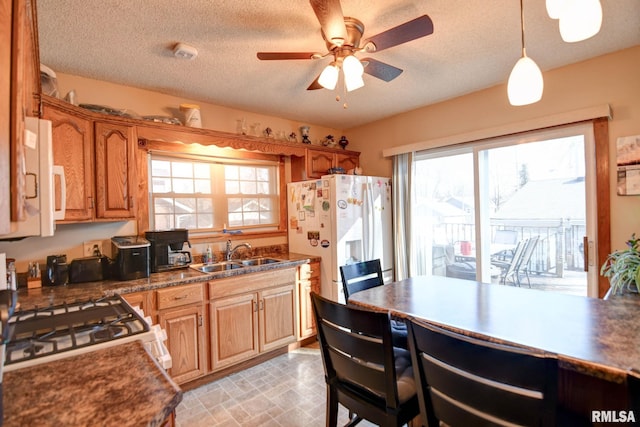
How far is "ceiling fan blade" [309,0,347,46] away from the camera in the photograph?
1330 mm

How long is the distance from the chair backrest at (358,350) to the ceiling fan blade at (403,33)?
4.30 feet

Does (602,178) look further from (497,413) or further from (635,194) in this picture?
(497,413)

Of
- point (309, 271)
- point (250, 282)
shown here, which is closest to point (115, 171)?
point (250, 282)

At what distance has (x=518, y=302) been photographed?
5.04 feet

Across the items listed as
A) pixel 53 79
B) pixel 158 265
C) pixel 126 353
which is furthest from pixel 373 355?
pixel 53 79

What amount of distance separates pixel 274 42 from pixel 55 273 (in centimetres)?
221

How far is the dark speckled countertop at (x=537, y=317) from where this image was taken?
0.98m

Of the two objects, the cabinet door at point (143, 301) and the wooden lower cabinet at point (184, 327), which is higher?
the cabinet door at point (143, 301)

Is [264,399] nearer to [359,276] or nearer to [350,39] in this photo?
[359,276]

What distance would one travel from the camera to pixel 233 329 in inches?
104

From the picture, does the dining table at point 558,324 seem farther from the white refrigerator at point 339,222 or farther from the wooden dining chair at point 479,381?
the white refrigerator at point 339,222

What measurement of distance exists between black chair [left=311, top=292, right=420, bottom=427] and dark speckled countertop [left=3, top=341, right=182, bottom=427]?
66 centimetres

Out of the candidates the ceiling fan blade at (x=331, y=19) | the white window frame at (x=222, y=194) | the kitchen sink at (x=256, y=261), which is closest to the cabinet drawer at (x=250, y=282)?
the kitchen sink at (x=256, y=261)

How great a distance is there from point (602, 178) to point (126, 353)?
10.4 feet
